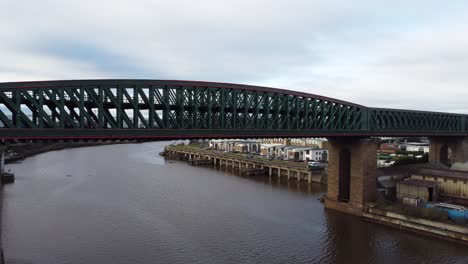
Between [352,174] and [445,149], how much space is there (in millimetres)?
38762

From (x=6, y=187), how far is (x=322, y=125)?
47822 mm

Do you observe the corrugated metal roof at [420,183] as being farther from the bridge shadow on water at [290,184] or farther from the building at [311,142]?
the building at [311,142]

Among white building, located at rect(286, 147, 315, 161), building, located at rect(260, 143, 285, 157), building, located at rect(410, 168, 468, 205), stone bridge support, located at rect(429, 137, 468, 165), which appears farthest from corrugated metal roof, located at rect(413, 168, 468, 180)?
building, located at rect(260, 143, 285, 157)

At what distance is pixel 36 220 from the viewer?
34.8 m

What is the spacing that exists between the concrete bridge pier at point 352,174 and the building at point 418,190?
10.6ft

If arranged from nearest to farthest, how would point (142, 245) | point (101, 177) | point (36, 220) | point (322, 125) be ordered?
point (142, 245)
point (36, 220)
point (322, 125)
point (101, 177)

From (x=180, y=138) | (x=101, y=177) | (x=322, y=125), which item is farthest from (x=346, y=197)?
(x=101, y=177)

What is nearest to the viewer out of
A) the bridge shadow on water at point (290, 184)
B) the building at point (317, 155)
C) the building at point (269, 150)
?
the bridge shadow on water at point (290, 184)

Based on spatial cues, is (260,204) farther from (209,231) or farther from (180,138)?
(180,138)

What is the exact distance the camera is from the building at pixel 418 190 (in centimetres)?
3666

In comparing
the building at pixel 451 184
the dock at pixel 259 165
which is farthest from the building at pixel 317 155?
the building at pixel 451 184

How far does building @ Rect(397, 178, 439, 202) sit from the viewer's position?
120 feet

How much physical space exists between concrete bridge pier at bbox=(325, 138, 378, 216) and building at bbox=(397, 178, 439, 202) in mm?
3221

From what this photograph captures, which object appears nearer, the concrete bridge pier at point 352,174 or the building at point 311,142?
the concrete bridge pier at point 352,174
